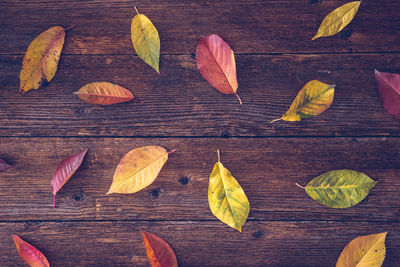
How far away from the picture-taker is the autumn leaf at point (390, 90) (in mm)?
613

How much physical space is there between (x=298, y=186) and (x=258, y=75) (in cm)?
26

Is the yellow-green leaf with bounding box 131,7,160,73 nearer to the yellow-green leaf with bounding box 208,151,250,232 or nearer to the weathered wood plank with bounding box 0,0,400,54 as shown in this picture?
the weathered wood plank with bounding box 0,0,400,54

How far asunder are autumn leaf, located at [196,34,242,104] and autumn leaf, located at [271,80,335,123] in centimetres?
14

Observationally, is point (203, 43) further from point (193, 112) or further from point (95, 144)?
point (95, 144)

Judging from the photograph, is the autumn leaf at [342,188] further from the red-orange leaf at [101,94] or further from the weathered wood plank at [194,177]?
the red-orange leaf at [101,94]

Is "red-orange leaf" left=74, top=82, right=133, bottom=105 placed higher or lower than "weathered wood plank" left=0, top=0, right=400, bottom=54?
lower

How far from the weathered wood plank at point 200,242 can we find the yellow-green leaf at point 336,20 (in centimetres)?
41

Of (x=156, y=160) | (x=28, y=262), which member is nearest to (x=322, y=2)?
(x=156, y=160)

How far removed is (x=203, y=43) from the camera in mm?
617

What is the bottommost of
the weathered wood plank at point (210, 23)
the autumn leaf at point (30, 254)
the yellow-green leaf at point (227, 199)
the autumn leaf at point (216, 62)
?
the autumn leaf at point (30, 254)

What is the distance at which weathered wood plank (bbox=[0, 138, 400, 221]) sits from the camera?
2.11ft

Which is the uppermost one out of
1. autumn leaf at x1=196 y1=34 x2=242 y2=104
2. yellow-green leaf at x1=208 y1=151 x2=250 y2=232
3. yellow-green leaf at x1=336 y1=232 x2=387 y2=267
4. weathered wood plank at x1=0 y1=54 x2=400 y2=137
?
autumn leaf at x1=196 y1=34 x2=242 y2=104

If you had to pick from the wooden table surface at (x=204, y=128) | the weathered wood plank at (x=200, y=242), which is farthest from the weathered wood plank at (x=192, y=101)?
the weathered wood plank at (x=200, y=242)

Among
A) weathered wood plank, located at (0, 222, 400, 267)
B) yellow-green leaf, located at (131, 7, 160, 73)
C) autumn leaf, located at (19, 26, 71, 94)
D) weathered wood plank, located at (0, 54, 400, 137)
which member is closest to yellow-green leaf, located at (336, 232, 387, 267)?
weathered wood plank, located at (0, 222, 400, 267)
